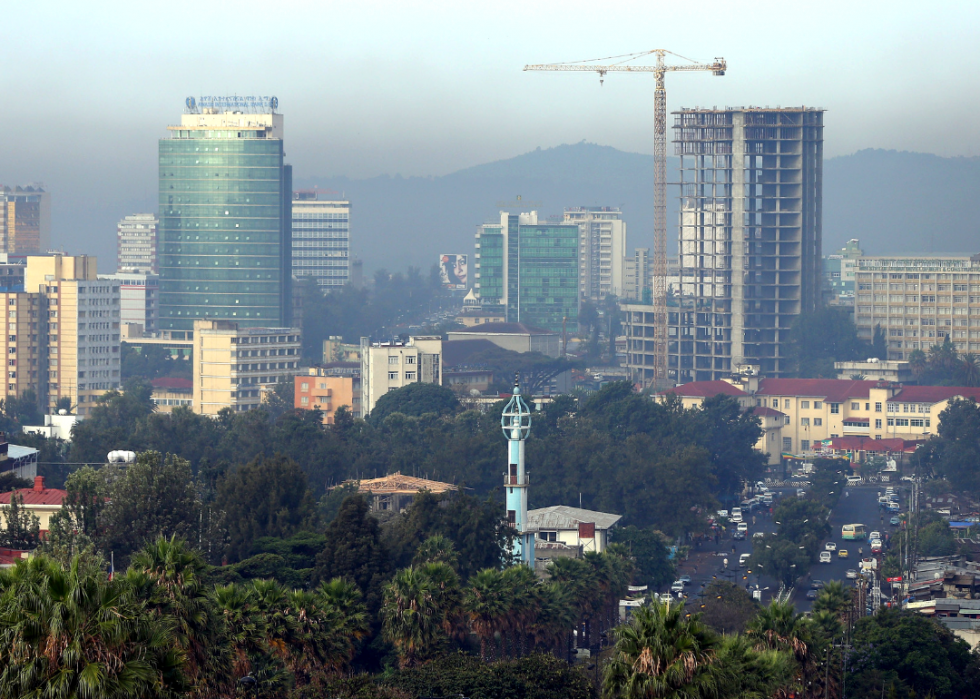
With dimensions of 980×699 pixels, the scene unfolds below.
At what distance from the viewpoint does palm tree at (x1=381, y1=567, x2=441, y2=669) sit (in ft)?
188

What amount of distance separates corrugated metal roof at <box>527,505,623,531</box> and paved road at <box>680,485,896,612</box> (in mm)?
6043

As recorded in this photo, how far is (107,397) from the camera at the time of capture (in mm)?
167125

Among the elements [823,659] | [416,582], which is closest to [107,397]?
[416,582]

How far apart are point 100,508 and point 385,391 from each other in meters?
94.6

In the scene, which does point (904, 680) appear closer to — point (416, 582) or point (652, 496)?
point (416, 582)

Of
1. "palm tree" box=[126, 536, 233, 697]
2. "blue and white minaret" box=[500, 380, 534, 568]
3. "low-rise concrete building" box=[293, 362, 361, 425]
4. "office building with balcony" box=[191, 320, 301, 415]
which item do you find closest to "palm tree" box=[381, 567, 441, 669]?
"palm tree" box=[126, 536, 233, 697]

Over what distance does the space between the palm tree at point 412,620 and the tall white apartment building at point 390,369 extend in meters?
106

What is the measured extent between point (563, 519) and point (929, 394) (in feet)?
271

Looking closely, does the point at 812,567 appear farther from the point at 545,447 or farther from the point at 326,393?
the point at 326,393

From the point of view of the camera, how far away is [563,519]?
315 ft

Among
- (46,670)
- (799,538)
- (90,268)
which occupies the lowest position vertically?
(799,538)

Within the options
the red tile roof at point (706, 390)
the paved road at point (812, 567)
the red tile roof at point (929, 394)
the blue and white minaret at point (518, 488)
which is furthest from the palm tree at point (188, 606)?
the red tile roof at point (929, 394)

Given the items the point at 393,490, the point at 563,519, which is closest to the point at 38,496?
the point at 563,519

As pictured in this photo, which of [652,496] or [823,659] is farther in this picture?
[652,496]
